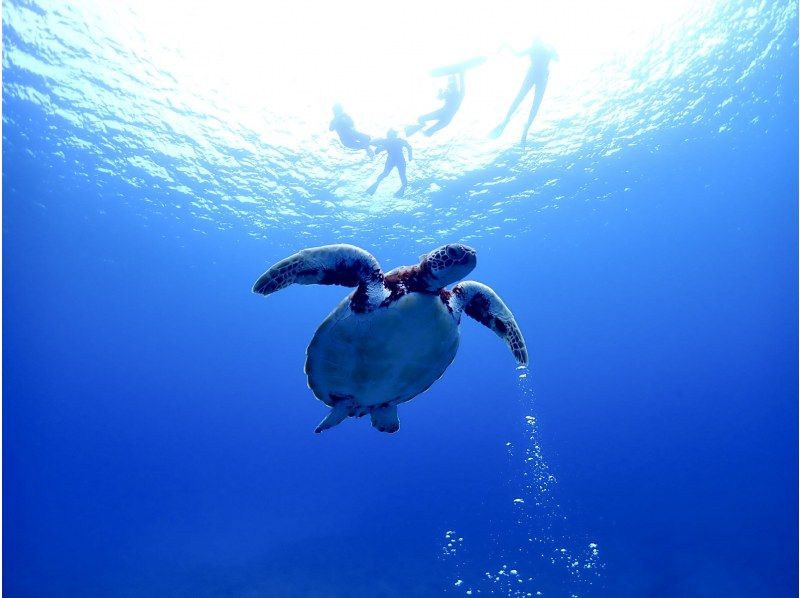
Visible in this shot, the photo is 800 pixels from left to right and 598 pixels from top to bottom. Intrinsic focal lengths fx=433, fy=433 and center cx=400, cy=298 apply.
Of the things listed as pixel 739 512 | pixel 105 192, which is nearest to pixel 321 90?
pixel 105 192

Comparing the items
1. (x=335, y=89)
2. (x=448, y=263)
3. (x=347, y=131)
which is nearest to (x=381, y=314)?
(x=448, y=263)

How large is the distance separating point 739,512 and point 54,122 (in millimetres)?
35325

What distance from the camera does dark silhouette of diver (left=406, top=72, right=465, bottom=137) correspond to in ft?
36.9

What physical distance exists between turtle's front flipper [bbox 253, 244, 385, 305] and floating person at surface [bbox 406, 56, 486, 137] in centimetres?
822

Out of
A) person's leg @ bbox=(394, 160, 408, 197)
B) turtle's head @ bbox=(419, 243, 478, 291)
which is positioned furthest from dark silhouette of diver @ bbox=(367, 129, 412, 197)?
turtle's head @ bbox=(419, 243, 478, 291)

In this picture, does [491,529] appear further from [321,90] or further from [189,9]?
[189,9]

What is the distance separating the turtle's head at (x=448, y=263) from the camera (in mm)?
3656

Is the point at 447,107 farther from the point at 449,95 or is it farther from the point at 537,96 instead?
the point at 537,96

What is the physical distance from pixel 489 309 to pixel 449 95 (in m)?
8.60

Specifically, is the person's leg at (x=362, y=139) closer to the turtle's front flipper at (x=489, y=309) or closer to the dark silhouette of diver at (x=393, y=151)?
the dark silhouette of diver at (x=393, y=151)

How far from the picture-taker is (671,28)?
11578 millimetres

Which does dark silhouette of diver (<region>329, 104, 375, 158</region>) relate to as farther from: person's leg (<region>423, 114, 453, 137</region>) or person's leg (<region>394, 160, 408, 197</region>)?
person's leg (<region>423, 114, 453, 137</region>)

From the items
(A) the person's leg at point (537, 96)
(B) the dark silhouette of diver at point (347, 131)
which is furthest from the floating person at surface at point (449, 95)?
(A) the person's leg at point (537, 96)

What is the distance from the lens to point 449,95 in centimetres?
1143
